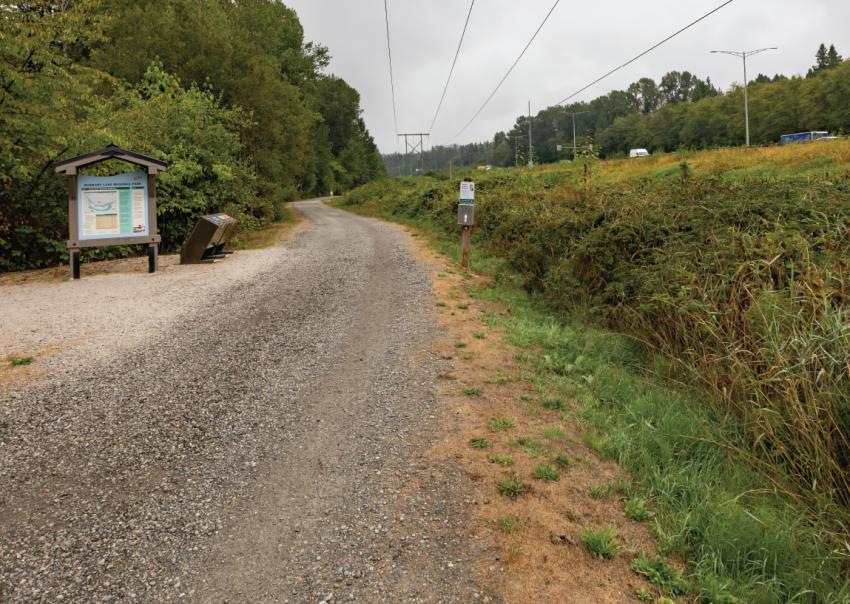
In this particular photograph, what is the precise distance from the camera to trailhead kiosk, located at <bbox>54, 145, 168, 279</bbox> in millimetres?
9688

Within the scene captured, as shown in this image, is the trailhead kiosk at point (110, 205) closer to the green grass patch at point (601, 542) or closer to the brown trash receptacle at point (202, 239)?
the brown trash receptacle at point (202, 239)

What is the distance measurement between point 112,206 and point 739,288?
10.5 m

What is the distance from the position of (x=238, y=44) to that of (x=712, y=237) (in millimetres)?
21598

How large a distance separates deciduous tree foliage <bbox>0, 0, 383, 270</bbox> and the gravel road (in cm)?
597

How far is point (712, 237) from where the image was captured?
605cm

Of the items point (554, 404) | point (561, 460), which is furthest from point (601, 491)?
point (554, 404)

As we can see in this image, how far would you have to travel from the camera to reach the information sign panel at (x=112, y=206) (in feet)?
32.3

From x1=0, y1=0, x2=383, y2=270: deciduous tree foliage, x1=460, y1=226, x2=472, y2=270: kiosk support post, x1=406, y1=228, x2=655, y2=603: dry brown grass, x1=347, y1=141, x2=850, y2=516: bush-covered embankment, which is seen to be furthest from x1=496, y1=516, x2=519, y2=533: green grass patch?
x1=0, y1=0, x2=383, y2=270: deciduous tree foliage

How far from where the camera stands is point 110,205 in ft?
33.1

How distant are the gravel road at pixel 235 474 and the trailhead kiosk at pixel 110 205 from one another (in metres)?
4.01

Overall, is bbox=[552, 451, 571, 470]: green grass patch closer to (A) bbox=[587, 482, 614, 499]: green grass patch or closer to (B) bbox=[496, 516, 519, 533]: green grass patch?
(A) bbox=[587, 482, 614, 499]: green grass patch

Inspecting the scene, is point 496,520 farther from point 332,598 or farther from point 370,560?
point 332,598

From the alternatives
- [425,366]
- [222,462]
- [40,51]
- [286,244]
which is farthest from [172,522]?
[286,244]

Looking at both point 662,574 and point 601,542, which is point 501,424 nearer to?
point 601,542
